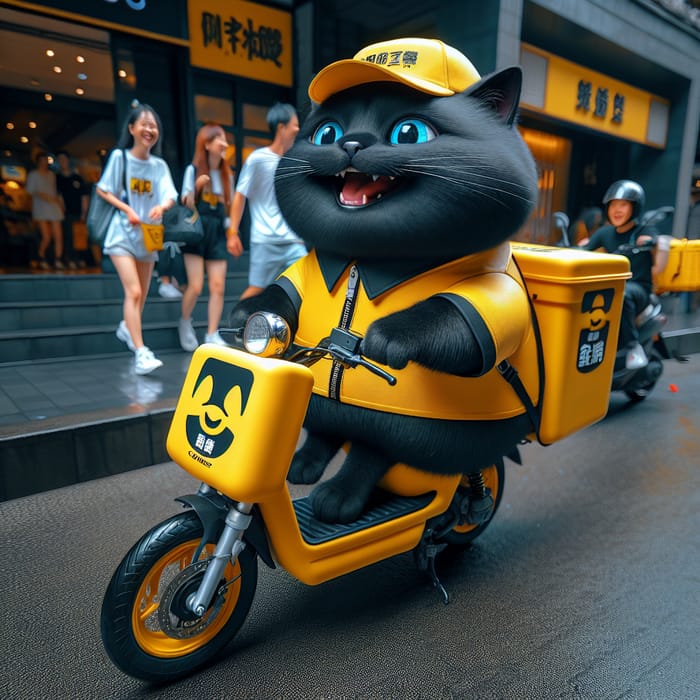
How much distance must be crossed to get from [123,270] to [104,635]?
3005 mm

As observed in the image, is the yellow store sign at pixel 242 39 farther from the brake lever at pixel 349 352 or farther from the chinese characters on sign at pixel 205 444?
the chinese characters on sign at pixel 205 444

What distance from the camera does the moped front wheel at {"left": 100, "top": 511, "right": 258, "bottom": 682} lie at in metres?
1.52

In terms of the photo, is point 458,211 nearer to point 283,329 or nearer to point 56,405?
point 283,329

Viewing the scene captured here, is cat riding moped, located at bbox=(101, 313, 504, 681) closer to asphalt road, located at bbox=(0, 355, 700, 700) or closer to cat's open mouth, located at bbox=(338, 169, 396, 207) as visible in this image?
asphalt road, located at bbox=(0, 355, 700, 700)

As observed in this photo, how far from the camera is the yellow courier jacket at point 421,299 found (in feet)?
5.49

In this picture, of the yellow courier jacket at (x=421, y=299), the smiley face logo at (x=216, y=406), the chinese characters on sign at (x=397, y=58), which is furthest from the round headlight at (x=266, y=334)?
the chinese characters on sign at (x=397, y=58)

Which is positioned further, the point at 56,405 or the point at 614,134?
the point at 614,134

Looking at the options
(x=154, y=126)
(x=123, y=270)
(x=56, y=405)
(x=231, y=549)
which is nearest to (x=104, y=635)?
(x=231, y=549)

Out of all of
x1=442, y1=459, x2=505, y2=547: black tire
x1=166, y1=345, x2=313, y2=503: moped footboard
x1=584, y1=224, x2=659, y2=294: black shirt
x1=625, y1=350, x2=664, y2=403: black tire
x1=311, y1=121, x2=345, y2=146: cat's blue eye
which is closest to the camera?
x1=166, y1=345, x2=313, y2=503: moped footboard

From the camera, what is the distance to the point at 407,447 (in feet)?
5.95

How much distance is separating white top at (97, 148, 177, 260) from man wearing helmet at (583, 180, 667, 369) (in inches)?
134

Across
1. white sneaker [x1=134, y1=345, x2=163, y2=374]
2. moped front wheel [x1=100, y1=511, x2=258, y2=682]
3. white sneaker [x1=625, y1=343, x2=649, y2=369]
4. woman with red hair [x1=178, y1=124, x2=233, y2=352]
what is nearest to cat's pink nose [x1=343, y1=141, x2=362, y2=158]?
moped front wheel [x1=100, y1=511, x2=258, y2=682]

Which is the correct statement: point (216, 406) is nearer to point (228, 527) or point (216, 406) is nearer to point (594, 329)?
point (228, 527)

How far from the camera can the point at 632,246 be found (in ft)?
14.5
